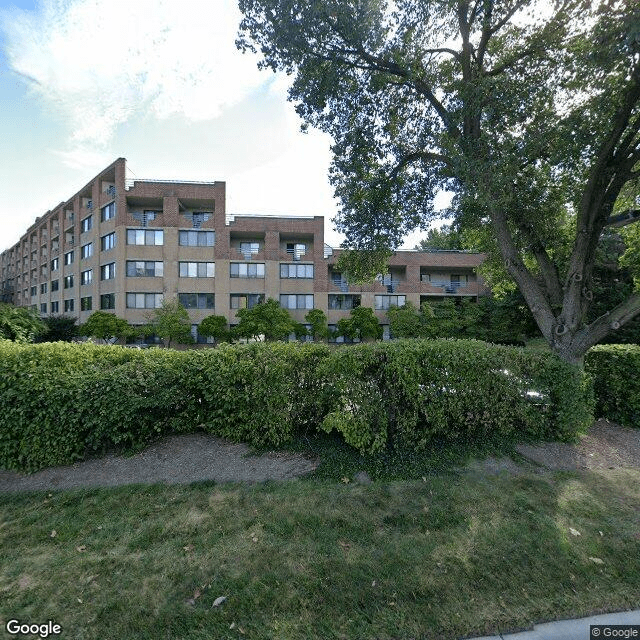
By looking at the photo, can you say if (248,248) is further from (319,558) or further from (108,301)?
(319,558)

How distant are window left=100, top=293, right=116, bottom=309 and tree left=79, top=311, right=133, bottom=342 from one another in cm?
260

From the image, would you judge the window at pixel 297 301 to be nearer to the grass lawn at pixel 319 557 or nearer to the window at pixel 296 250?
the window at pixel 296 250

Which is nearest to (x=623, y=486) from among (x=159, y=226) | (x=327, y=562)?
(x=327, y=562)

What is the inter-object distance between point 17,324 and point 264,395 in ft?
29.1

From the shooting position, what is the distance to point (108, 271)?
31.9 m

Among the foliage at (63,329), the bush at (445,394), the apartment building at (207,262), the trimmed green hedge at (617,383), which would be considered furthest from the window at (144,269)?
the trimmed green hedge at (617,383)

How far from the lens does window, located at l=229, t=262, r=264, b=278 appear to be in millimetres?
31361

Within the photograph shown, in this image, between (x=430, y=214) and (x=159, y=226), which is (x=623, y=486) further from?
(x=159, y=226)

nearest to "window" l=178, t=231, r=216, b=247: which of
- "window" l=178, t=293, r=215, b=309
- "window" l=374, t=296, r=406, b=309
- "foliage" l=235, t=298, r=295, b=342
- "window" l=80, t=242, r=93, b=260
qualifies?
"window" l=178, t=293, r=215, b=309

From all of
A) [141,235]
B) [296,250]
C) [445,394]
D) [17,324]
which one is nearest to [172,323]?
[141,235]

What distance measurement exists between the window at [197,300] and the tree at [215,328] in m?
2.06

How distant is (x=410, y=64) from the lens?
6.74 m

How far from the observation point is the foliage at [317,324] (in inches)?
1208

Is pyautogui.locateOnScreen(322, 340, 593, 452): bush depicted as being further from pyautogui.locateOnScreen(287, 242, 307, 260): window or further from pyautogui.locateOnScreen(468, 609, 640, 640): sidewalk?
pyautogui.locateOnScreen(287, 242, 307, 260): window
